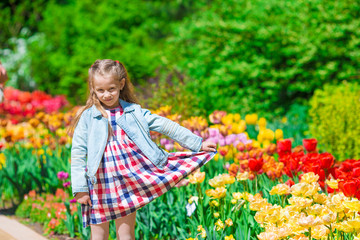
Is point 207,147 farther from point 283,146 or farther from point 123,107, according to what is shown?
point 283,146

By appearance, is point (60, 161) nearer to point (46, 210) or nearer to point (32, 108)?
point (46, 210)

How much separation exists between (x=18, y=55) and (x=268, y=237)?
1216cm

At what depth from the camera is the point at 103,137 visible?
2.25m

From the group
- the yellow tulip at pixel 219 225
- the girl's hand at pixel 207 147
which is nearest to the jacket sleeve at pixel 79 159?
the girl's hand at pixel 207 147

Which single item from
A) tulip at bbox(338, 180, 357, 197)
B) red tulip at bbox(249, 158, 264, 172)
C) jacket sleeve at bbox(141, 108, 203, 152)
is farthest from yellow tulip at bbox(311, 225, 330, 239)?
red tulip at bbox(249, 158, 264, 172)

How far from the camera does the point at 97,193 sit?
2307 millimetres

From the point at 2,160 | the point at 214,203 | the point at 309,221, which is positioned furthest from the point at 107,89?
the point at 2,160

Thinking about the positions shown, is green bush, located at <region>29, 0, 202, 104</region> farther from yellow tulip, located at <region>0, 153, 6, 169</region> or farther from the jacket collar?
the jacket collar

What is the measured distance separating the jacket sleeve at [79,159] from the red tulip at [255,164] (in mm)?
1046

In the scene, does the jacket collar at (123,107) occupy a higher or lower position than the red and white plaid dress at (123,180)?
higher

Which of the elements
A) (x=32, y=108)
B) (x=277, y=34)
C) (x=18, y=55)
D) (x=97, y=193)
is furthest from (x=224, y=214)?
(x=18, y=55)

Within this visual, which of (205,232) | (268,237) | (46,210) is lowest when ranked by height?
(46,210)

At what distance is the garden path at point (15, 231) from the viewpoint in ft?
10.3

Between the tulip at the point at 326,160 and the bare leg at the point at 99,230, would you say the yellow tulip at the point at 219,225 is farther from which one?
the tulip at the point at 326,160
